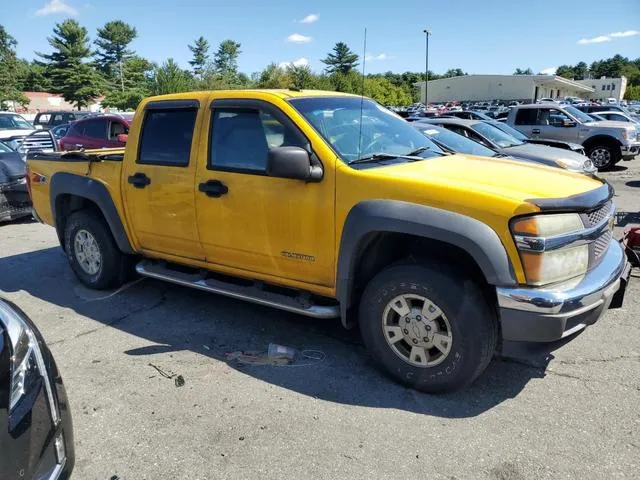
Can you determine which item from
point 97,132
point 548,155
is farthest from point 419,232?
point 97,132

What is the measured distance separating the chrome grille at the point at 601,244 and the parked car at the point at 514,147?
5.66 metres

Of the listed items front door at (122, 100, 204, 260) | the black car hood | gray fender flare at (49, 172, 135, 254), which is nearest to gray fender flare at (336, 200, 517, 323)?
front door at (122, 100, 204, 260)

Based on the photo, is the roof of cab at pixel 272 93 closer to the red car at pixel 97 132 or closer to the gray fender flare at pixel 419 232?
the gray fender flare at pixel 419 232

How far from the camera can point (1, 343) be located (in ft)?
7.43

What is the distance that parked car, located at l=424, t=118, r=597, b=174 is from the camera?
29.1 ft

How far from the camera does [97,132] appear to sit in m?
12.5

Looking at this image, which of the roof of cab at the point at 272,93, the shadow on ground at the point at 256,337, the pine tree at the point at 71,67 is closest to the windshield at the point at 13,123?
the shadow on ground at the point at 256,337

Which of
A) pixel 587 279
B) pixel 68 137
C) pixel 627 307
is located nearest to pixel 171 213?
pixel 587 279

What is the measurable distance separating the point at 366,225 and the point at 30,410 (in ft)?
6.62

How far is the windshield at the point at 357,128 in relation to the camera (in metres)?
3.73

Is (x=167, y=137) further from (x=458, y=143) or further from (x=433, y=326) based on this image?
(x=458, y=143)

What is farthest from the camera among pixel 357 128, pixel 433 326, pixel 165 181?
pixel 165 181

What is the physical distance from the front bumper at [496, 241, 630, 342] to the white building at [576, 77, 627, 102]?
Answer: 4526 inches

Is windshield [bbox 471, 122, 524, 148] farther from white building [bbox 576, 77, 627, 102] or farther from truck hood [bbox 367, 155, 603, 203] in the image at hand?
white building [bbox 576, 77, 627, 102]
